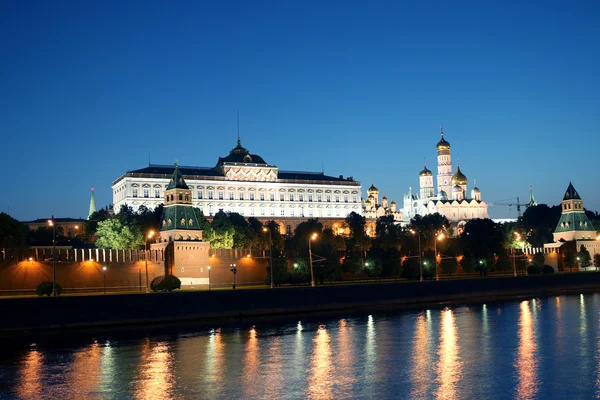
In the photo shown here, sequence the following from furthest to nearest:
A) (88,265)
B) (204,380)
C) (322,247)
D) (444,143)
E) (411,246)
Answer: (444,143) → (411,246) → (322,247) → (88,265) → (204,380)

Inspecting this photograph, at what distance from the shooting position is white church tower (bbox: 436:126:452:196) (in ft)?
636

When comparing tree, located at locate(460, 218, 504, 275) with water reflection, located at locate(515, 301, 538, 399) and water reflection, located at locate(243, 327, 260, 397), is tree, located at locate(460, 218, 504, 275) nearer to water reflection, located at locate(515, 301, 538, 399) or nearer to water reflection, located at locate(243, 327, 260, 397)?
water reflection, located at locate(515, 301, 538, 399)

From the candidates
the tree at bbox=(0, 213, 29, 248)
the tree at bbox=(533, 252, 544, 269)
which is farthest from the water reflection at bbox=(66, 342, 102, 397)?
the tree at bbox=(533, 252, 544, 269)

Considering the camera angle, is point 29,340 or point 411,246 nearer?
point 29,340

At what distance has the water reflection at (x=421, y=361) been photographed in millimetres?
26906

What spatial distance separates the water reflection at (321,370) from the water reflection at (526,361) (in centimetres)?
654

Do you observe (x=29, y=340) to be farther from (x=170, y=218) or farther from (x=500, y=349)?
(x=170, y=218)

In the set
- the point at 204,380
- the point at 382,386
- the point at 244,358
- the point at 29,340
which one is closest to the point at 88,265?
the point at 29,340

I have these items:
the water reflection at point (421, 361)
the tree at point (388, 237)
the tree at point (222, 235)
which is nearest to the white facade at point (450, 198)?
the tree at point (388, 237)

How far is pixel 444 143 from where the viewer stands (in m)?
195

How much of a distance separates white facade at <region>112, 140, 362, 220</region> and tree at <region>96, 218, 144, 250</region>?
49.8 metres

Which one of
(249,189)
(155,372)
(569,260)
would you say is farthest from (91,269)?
(249,189)

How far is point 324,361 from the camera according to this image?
33938 mm

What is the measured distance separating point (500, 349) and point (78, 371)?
1891cm
